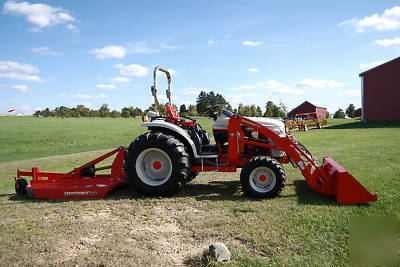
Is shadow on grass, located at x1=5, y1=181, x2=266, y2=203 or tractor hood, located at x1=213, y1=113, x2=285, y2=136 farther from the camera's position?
tractor hood, located at x1=213, y1=113, x2=285, y2=136

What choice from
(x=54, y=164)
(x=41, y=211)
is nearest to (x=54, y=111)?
(x=54, y=164)

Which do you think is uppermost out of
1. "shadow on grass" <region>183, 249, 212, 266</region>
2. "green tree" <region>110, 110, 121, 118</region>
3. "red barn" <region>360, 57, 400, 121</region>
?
"green tree" <region>110, 110, 121, 118</region>

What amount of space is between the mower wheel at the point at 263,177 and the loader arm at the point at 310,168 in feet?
1.45

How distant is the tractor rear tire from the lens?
213 inches

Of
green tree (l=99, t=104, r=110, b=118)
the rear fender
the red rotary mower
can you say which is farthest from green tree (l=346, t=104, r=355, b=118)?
the rear fender

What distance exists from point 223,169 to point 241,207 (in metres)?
1.16

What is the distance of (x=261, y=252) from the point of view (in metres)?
3.20

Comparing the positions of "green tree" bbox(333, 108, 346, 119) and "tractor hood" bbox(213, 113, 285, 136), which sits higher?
"green tree" bbox(333, 108, 346, 119)

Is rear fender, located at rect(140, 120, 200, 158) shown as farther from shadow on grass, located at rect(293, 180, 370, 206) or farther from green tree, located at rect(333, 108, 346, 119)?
green tree, located at rect(333, 108, 346, 119)

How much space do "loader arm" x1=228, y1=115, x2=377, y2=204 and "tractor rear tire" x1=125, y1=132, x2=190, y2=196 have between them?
1047 millimetres

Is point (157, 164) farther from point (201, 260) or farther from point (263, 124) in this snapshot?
point (201, 260)

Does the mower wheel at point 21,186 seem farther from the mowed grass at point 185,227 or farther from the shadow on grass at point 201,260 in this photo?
the shadow on grass at point 201,260

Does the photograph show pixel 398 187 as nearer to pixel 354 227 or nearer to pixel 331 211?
pixel 331 211

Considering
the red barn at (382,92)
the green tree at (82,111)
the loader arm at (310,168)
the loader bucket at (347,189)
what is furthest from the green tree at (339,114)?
the loader bucket at (347,189)
